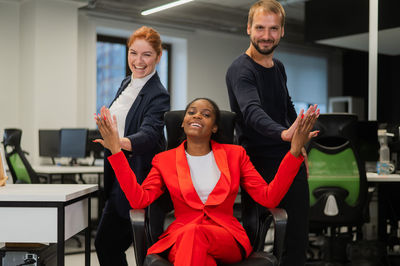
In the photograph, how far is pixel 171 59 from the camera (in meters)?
8.79

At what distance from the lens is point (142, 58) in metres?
2.09

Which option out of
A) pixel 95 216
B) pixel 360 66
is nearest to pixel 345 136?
pixel 95 216

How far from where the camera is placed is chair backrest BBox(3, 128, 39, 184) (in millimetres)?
4227

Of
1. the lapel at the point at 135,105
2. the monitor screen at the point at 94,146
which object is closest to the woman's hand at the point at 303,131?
the lapel at the point at 135,105

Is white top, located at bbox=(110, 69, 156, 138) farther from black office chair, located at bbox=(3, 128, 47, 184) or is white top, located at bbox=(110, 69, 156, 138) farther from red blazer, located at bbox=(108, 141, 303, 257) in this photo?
black office chair, located at bbox=(3, 128, 47, 184)

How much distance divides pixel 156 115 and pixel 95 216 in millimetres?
4529

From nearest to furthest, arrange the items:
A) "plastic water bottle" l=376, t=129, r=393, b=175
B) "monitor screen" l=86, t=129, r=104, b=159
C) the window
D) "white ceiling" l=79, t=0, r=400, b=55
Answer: "plastic water bottle" l=376, t=129, r=393, b=175 → "monitor screen" l=86, t=129, r=104, b=159 → "white ceiling" l=79, t=0, r=400, b=55 → the window

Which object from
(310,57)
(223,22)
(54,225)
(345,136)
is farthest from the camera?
(310,57)

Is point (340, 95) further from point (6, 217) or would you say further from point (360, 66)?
point (6, 217)

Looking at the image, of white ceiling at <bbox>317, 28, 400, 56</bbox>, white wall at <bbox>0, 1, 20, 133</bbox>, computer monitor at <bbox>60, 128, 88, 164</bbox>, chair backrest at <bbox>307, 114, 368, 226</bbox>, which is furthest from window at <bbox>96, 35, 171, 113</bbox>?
chair backrest at <bbox>307, 114, 368, 226</bbox>

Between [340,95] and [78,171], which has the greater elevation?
[340,95]

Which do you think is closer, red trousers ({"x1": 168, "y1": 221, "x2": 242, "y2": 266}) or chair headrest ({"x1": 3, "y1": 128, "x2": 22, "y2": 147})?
red trousers ({"x1": 168, "y1": 221, "x2": 242, "y2": 266})

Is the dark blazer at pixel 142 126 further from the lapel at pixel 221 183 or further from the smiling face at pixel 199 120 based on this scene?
the lapel at pixel 221 183

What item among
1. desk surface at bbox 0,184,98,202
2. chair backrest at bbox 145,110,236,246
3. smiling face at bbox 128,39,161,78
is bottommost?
desk surface at bbox 0,184,98,202
